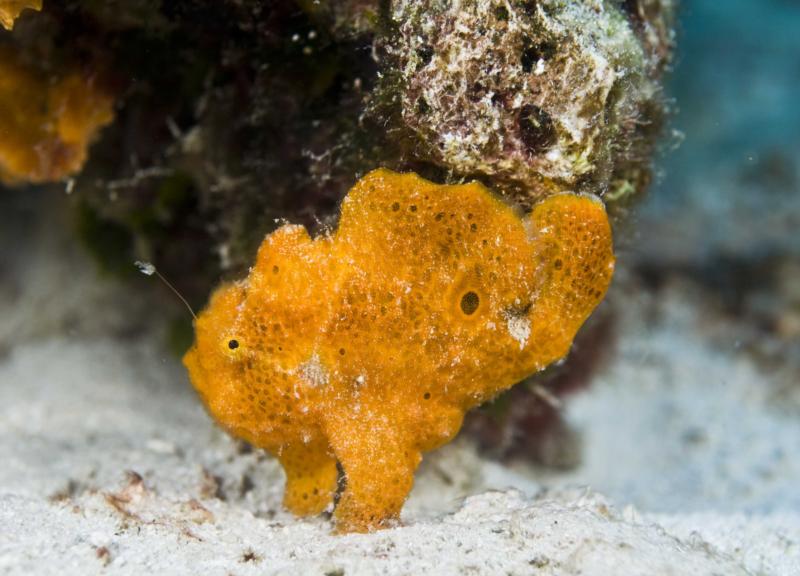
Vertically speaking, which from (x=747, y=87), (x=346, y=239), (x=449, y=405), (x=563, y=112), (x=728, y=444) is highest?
(x=747, y=87)

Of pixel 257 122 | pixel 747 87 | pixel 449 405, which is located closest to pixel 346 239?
pixel 449 405

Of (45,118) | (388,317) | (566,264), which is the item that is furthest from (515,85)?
(45,118)

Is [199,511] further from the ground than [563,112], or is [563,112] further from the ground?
[563,112]

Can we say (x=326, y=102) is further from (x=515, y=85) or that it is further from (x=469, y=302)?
(x=469, y=302)

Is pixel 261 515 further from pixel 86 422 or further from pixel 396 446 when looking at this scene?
pixel 86 422

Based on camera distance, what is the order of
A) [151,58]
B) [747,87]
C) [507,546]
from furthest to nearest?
[747,87]
[151,58]
[507,546]

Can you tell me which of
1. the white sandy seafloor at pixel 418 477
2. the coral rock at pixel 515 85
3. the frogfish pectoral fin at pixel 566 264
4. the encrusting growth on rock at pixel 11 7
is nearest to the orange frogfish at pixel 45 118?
the encrusting growth on rock at pixel 11 7

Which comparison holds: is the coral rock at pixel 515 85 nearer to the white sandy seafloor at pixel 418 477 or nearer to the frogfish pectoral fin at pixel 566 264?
the frogfish pectoral fin at pixel 566 264
